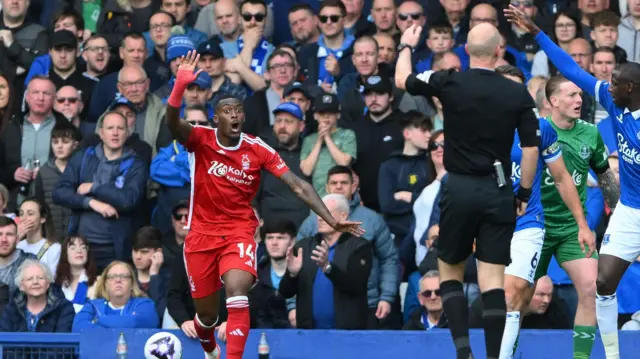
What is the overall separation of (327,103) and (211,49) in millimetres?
1886

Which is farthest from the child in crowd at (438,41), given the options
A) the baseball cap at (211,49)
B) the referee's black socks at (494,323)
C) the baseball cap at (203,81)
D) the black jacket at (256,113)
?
the referee's black socks at (494,323)

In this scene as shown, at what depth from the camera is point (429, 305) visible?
13242 millimetres

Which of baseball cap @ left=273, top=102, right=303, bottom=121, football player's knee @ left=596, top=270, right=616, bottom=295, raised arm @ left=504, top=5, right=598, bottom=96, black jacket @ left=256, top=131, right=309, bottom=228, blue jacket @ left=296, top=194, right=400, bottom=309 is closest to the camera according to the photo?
football player's knee @ left=596, top=270, right=616, bottom=295

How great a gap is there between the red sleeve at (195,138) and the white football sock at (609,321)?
11.1 feet

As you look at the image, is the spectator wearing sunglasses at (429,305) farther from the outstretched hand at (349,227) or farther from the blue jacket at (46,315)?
the blue jacket at (46,315)

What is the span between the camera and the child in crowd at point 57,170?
15.8 metres

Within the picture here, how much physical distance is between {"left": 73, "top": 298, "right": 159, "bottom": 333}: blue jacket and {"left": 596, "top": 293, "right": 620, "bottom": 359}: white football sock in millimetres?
4428

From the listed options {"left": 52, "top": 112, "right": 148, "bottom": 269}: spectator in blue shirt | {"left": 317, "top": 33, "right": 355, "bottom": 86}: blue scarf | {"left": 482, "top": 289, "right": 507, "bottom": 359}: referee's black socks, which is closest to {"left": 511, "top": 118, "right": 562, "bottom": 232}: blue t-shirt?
{"left": 482, "top": 289, "right": 507, "bottom": 359}: referee's black socks

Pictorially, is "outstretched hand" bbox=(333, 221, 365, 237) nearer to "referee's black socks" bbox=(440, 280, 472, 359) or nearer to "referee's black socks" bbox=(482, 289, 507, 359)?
"referee's black socks" bbox=(440, 280, 472, 359)

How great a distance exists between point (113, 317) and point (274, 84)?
13.1ft

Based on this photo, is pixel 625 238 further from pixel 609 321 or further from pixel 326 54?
pixel 326 54

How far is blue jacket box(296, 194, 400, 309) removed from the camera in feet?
45.3

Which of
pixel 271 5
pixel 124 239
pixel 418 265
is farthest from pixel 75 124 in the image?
pixel 418 265

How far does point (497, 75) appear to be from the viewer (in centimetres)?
1019
